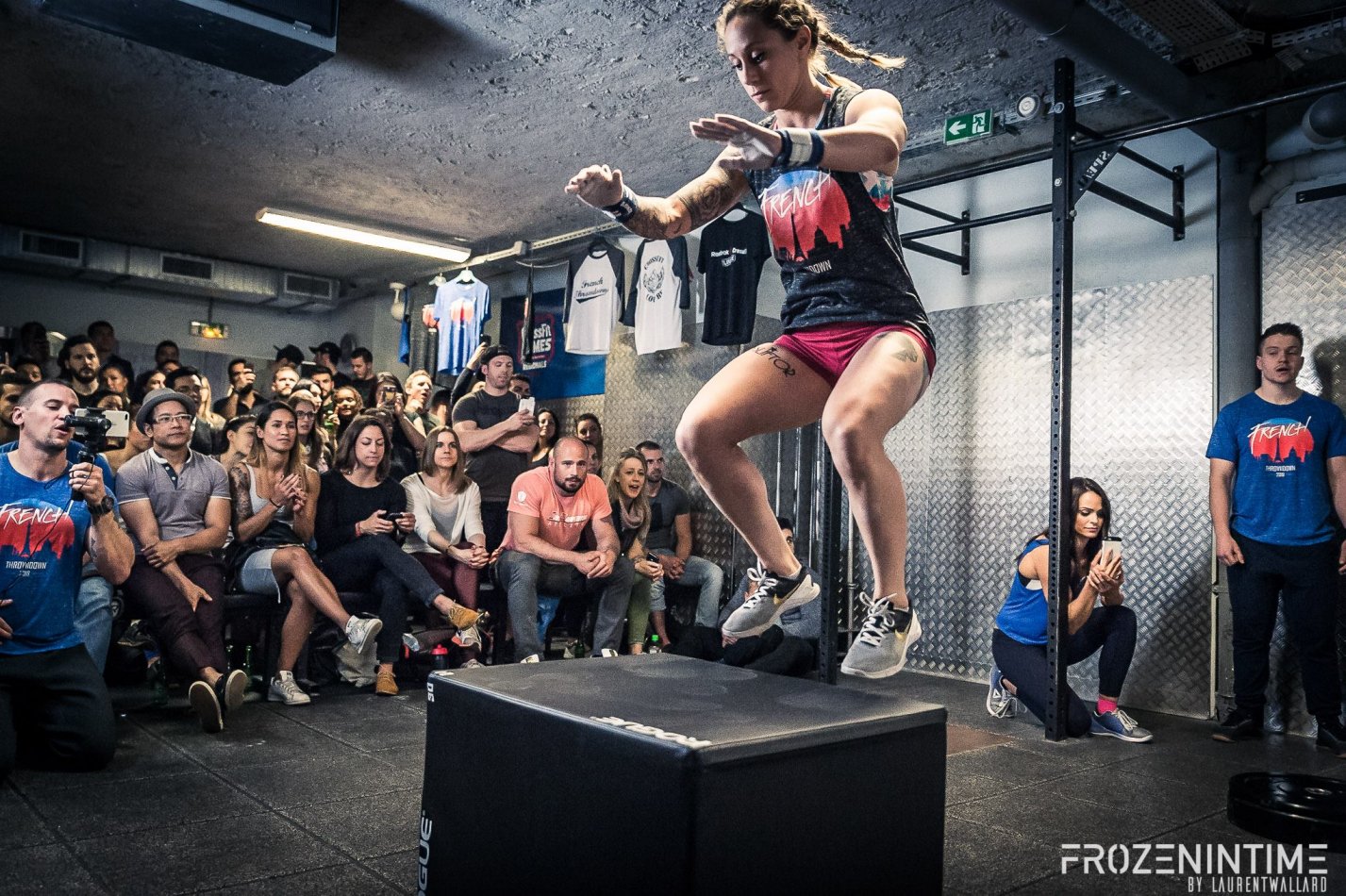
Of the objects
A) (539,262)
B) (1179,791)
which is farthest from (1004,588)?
(539,262)

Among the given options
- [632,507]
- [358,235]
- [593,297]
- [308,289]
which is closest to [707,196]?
[632,507]

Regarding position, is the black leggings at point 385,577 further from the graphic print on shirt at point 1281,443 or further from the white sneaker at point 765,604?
the graphic print on shirt at point 1281,443

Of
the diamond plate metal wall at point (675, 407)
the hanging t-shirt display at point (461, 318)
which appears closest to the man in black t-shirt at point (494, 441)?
the diamond plate metal wall at point (675, 407)

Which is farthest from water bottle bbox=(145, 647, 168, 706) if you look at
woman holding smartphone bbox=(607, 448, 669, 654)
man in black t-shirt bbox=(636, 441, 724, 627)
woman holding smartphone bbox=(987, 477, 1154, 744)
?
woman holding smartphone bbox=(987, 477, 1154, 744)

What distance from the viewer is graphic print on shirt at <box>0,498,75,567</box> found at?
3.12m

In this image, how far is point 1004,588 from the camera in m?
5.72

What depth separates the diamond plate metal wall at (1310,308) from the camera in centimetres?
453

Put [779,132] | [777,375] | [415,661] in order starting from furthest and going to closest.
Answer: [415,661], [777,375], [779,132]

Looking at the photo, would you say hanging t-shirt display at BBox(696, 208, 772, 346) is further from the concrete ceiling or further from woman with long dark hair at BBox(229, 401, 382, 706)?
woman with long dark hair at BBox(229, 401, 382, 706)

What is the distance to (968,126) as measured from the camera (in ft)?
16.3

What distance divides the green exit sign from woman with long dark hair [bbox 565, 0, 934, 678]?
317 centimetres

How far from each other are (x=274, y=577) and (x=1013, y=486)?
4099 mm

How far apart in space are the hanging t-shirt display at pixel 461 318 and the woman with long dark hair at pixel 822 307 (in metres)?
→ 6.67

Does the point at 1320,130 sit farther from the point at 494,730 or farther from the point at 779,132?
the point at 494,730
